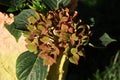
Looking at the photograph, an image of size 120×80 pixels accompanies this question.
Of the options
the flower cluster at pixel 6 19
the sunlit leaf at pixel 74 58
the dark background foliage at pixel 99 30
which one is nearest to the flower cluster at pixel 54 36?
the sunlit leaf at pixel 74 58

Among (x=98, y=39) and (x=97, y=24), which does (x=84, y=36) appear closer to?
(x=98, y=39)

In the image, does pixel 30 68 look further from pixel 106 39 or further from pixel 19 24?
pixel 106 39

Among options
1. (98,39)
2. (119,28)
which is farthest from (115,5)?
(98,39)

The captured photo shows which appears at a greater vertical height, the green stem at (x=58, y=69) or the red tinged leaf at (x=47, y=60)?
the red tinged leaf at (x=47, y=60)

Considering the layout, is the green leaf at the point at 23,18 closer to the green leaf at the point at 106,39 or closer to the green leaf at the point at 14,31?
the green leaf at the point at 14,31

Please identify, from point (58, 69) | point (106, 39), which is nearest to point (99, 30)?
point (106, 39)

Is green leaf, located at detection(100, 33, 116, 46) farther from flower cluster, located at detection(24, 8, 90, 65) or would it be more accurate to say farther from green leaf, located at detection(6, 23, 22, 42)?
green leaf, located at detection(6, 23, 22, 42)

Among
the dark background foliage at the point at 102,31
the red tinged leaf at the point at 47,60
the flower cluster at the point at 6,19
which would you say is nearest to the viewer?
the red tinged leaf at the point at 47,60
